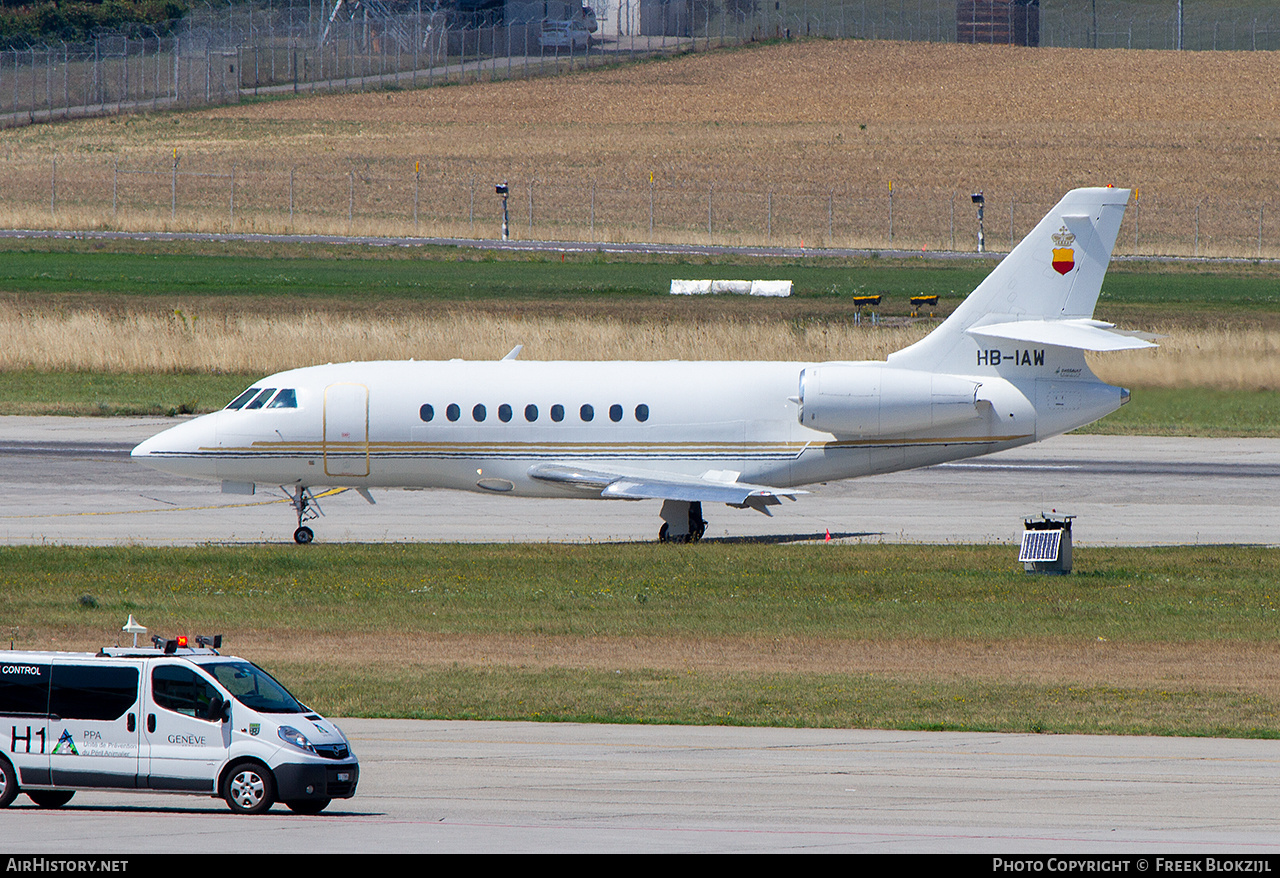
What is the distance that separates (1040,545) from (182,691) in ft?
61.3

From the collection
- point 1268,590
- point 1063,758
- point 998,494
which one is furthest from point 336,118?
point 1063,758

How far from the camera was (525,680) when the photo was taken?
2236 cm

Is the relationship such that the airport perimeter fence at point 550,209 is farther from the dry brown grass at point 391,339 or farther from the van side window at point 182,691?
the van side window at point 182,691

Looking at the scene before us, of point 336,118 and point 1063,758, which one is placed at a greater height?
point 336,118

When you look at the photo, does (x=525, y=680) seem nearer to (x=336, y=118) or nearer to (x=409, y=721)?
(x=409, y=721)

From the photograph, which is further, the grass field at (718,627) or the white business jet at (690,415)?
the white business jet at (690,415)

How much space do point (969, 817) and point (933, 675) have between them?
8045mm

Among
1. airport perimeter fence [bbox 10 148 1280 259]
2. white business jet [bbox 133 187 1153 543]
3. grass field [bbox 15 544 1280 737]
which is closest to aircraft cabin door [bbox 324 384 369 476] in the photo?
white business jet [bbox 133 187 1153 543]

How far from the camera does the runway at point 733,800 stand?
14000 millimetres

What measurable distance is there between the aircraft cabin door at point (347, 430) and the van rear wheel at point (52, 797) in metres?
18.9

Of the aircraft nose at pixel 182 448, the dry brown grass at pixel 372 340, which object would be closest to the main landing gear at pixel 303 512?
the aircraft nose at pixel 182 448

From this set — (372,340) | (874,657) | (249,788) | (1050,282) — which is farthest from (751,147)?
(249,788)

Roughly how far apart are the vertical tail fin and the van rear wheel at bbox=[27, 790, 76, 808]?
22.1m

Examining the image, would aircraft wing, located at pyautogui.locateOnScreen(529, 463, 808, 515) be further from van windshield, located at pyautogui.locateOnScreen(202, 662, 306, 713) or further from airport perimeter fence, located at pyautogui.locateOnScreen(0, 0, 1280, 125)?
airport perimeter fence, located at pyautogui.locateOnScreen(0, 0, 1280, 125)
